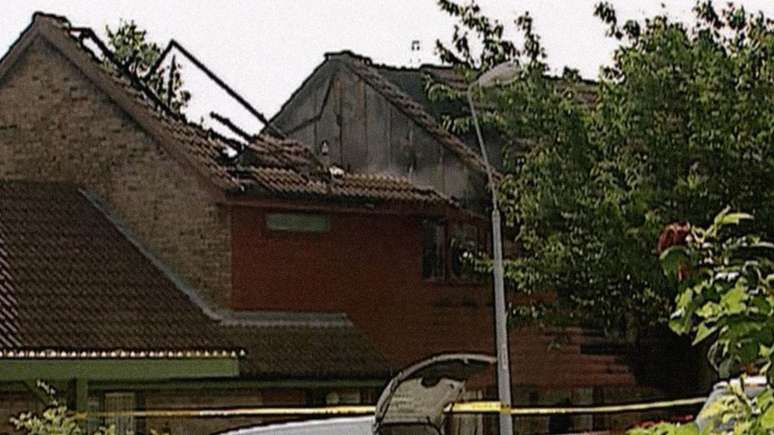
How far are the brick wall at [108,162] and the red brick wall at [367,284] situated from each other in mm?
463

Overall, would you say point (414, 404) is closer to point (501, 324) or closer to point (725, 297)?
point (501, 324)

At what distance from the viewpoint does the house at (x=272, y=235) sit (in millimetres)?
27031

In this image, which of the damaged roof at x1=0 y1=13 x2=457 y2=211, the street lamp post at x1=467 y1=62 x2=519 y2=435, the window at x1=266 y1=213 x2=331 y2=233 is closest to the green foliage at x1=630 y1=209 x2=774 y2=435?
the street lamp post at x1=467 y1=62 x2=519 y2=435

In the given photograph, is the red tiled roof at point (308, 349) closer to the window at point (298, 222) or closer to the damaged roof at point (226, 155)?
the window at point (298, 222)

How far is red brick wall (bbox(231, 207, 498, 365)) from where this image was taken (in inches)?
1094

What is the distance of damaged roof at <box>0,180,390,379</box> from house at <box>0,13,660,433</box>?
6 cm

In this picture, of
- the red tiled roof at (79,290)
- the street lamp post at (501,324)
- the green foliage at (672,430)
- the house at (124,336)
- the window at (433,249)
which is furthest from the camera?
the window at (433,249)

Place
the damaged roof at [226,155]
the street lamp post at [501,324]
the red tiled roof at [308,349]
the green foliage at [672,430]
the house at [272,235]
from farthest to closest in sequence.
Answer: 1. the damaged roof at [226,155]
2. the house at [272,235]
3. the red tiled roof at [308,349]
4. the street lamp post at [501,324]
5. the green foliage at [672,430]

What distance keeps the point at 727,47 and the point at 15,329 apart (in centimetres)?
1053

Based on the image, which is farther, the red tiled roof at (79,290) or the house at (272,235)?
the house at (272,235)

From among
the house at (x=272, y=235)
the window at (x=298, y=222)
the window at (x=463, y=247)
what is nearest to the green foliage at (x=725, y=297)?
the house at (x=272, y=235)

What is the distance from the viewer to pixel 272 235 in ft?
91.5

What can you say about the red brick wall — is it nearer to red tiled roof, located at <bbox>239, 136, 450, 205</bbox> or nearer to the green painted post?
red tiled roof, located at <bbox>239, 136, 450, 205</bbox>

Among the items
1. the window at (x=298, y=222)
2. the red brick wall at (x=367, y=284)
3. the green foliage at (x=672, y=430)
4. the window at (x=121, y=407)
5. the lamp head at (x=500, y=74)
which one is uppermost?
the lamp head at (x=500, y=74)
